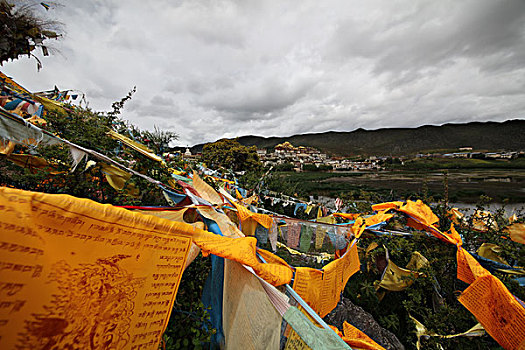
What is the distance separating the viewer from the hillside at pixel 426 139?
74000 millimetres

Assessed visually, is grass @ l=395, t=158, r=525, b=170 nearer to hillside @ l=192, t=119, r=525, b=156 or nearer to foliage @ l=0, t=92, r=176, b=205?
hillside @ l=192, t=119, r=525, b=156

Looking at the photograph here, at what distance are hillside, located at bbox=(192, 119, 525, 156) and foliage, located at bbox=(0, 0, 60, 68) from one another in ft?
212

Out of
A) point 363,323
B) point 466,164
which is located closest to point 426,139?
point 466,164

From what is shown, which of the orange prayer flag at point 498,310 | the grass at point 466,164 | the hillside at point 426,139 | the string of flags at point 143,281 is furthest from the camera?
the hillside at point 426,139

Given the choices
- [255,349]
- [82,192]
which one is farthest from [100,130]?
[255,349]

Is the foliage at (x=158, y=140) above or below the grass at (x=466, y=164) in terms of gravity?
above

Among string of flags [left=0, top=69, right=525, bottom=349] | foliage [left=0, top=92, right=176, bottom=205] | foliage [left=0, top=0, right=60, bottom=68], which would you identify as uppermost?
foliage [left=0, top=0, right=60, bottom=68]

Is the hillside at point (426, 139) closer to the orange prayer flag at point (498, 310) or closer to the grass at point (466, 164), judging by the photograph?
the grass at point (466, 164)

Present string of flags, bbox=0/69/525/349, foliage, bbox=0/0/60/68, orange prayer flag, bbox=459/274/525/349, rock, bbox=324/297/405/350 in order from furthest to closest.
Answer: foliage, bbox=0/0/60/68 → rock, bbox=324/297/405/350 → orange prayer flag, bbox=459/274/525/349 → string of flags, bbox=0/69/525/349

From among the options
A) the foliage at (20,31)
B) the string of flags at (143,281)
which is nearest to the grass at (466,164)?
the string of flags at (143,281)

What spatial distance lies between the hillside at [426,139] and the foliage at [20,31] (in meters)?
64.5

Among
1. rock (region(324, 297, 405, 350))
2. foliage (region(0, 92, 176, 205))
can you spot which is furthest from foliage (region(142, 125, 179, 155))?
rock (region(324, 297, 405, 350))

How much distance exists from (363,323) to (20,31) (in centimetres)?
1218

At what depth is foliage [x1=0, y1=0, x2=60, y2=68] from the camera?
6.09m
